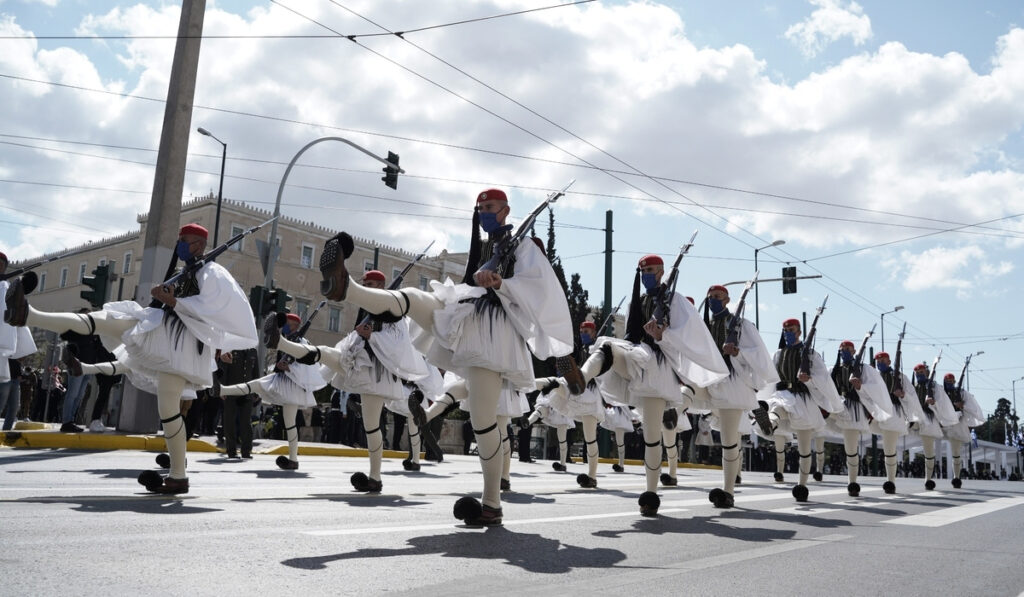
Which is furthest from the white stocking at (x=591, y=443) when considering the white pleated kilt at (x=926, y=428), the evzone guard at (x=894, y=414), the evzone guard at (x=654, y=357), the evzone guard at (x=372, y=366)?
the white pleated kilt at (x=926, y=428)

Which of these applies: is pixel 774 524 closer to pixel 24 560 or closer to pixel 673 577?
pixel 673 577

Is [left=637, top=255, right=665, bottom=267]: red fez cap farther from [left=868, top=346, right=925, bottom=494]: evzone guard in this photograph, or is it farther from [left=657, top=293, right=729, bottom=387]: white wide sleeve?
[left=868, top=346, right=925, bottom=494]: evzone guard

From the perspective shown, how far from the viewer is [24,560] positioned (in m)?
3.47

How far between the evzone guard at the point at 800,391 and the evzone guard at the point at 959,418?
27.1 feet

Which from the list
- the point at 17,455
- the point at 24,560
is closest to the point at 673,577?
the point at 24,560

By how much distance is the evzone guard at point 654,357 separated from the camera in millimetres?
7789

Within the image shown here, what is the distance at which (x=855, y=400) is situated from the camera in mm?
13797

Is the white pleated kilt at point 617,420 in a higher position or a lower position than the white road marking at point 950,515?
higher

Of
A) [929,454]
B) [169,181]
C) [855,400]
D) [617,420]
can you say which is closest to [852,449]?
[855,400]

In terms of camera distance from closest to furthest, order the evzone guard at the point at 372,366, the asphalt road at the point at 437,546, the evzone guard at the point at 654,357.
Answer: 1. the asphalt road at the point at 437,546
2. the evzone guard at the point at 654,357
3. the evzone guard at the point at 372,366

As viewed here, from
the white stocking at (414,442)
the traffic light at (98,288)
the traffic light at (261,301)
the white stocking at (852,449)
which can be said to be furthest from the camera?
the traffic light at (261,301)

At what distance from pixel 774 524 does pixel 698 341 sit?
1.85 meters

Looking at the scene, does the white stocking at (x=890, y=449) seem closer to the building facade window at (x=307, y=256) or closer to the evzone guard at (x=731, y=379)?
the evzone guard at (x=731, y=379)

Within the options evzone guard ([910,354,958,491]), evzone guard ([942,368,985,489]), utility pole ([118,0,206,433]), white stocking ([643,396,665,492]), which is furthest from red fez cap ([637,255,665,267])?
evzone guard ([942,368,985,489])
